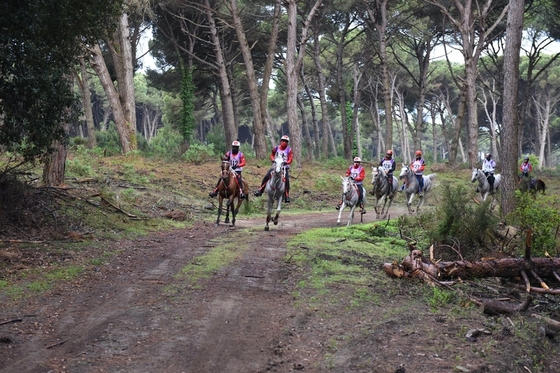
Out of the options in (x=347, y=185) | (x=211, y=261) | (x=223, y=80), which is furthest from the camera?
→ (x=223, y=80)

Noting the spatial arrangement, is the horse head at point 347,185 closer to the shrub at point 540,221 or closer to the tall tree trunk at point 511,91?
the tall tree trunk at point 511,91

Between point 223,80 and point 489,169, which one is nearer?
point 489,169

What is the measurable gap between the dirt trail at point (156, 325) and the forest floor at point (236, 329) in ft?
0.05

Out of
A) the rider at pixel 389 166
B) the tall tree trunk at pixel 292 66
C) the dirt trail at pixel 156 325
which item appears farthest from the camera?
the tall tree trunk at pixel 292 66

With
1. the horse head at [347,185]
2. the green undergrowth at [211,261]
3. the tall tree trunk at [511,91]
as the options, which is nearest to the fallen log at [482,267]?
the green undergrowth at [211,261]

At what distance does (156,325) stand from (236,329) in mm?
1000

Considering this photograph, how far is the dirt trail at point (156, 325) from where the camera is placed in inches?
251

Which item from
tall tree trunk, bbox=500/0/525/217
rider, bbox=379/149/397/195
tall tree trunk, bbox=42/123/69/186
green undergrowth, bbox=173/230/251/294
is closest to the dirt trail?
green undergrowth, bbox=173/230/251/294

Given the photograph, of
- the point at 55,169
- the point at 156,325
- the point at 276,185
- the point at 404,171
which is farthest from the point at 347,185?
the point at 156,325

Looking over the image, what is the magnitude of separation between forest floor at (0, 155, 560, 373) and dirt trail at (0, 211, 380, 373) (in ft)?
0.05

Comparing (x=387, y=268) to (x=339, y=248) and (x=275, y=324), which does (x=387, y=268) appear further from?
(x=275, y=324)

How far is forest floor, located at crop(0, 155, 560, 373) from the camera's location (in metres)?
6.41

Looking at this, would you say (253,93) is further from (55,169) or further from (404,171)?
(55,169)

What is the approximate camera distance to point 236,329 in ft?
24.7
